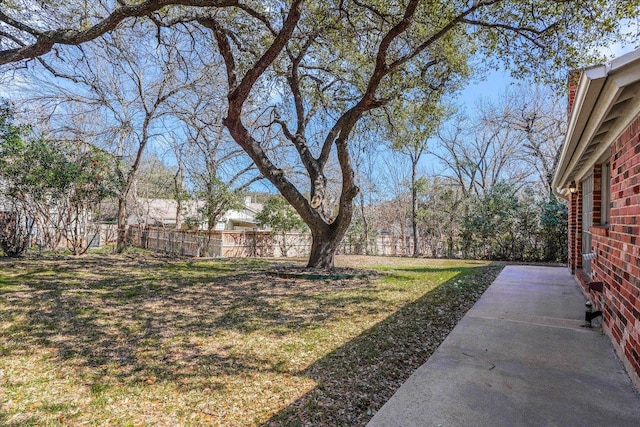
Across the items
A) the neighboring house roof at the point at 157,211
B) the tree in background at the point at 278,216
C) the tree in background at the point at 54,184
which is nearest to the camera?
the tree in background at the point at 54,184

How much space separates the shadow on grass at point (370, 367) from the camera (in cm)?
241

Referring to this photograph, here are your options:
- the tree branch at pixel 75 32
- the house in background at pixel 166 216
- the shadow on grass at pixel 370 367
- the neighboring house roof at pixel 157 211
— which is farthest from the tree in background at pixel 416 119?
the house in background at pixel 166 216

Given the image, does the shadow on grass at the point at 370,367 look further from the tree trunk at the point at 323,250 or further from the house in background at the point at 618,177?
the tree trunk at the point at 323,250

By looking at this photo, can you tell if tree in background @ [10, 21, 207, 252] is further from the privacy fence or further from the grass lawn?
the grass lawn

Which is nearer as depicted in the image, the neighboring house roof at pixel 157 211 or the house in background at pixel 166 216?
the neighboring house roof at pixel 157 211

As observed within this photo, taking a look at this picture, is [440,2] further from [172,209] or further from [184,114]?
[172,209]

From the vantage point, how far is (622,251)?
3.26 metres

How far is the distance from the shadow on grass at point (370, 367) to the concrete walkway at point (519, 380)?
153 mm

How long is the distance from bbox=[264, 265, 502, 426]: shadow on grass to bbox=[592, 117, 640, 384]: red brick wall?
1.57m

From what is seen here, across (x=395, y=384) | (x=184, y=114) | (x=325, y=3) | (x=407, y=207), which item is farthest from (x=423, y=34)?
(x=407, y=207)

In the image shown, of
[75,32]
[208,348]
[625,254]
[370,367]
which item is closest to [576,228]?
[625,254]

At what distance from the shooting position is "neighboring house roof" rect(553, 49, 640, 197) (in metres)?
2.34

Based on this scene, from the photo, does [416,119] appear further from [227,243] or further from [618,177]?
[227,243]

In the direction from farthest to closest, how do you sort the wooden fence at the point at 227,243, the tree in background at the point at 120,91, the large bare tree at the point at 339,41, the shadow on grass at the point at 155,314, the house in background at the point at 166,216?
the house in background at the point at 166,216 → the wooden fence at the point at 227,243 → the tree in background at the point at 120,91 → the large bare tree at the point at 339,41 → the shadow on grass at the point at 155,314
